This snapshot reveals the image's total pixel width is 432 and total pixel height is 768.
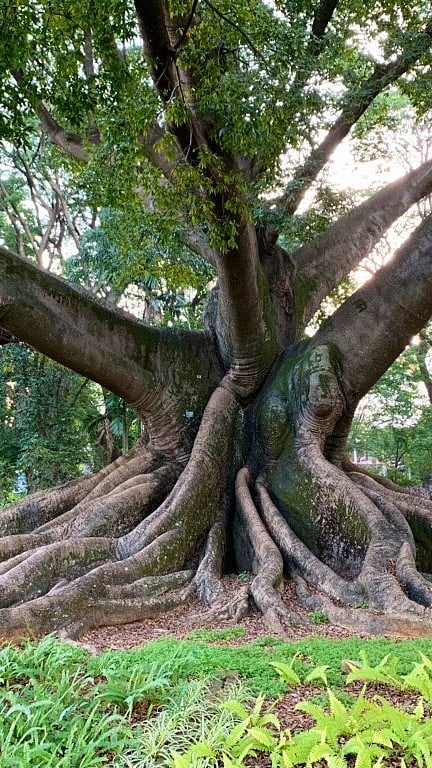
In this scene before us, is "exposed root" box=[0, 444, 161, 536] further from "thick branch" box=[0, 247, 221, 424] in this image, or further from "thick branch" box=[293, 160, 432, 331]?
"thick branch" box=[293, 160, 432, 331]

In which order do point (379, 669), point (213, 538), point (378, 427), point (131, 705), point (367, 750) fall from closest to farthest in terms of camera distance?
point (367, 750) < point (131, 705) < point (379, 669) < point (213, 538) < point (378, 427)

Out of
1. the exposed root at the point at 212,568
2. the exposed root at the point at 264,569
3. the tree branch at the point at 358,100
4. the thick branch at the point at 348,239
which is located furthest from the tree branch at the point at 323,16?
the exposed root at the point at 212,568

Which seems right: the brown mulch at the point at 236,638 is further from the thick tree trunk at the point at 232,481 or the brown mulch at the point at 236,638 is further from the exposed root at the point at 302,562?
the exposed root at the point at 302,562

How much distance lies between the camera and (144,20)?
12.9 feet

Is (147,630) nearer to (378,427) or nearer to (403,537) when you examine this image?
(403,537)

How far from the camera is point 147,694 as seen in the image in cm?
272

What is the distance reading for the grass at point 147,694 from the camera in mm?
2279

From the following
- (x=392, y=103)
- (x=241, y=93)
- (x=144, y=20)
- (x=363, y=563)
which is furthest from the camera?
(x=392, y=103)

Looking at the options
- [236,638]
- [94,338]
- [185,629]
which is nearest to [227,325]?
[94,338]

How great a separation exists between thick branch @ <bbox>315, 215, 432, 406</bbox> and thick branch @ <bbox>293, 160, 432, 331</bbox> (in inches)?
60.5

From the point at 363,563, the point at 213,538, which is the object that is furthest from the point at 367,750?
the point at 213,538

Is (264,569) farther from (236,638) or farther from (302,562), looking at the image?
(236,638)

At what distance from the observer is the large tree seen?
428 cm

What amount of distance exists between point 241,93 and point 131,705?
12.3 feet
